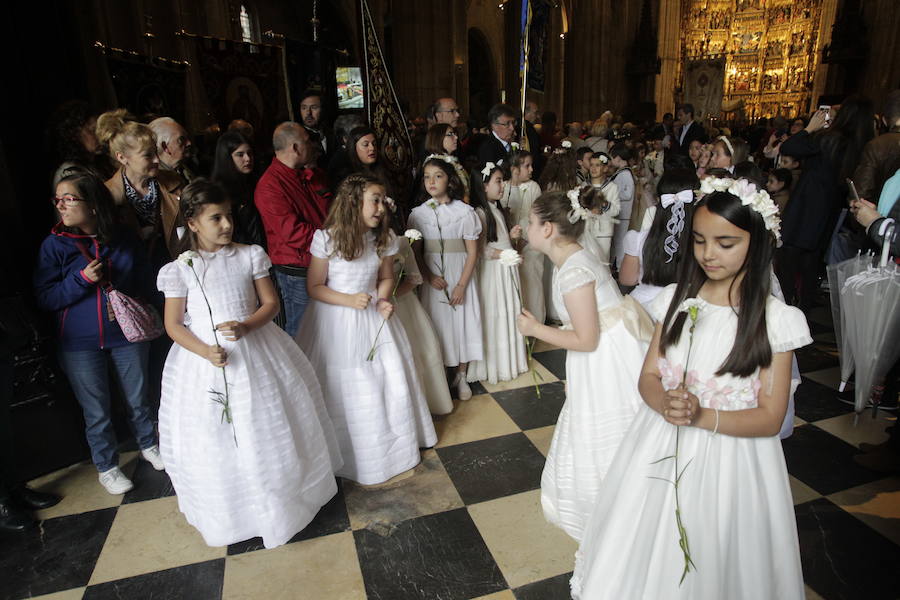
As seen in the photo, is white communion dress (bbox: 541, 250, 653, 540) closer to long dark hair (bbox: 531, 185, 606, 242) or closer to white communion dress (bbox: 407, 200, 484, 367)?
long dark hair (bbox: 531, 185, 606, 242)

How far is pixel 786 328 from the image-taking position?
1.31 meters

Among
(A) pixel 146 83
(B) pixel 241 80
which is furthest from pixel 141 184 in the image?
(B) pixel 241 80

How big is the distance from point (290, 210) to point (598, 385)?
1967mm

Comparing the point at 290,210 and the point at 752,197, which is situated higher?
the point at 752,197

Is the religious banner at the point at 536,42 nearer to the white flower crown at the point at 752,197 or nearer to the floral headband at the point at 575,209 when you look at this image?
the floral headband at the point at 575,209

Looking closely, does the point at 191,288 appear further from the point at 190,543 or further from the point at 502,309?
the point at 502,309

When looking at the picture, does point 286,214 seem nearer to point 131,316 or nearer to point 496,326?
point 131,316

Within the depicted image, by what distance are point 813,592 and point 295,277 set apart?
279cm

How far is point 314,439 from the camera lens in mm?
2328

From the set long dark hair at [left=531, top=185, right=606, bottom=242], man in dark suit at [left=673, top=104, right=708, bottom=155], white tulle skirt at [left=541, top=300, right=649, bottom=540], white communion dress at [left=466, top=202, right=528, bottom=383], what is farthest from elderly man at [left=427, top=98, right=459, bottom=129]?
man in dark suit at [left=673, top=104, right=708, bottom=155]

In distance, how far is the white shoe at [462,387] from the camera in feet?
11.4

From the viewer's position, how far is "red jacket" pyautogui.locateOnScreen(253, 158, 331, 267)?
9.78 ft

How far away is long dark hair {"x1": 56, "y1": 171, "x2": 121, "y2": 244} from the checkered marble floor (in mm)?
1275

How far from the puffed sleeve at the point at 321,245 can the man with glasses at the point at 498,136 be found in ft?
7.74
